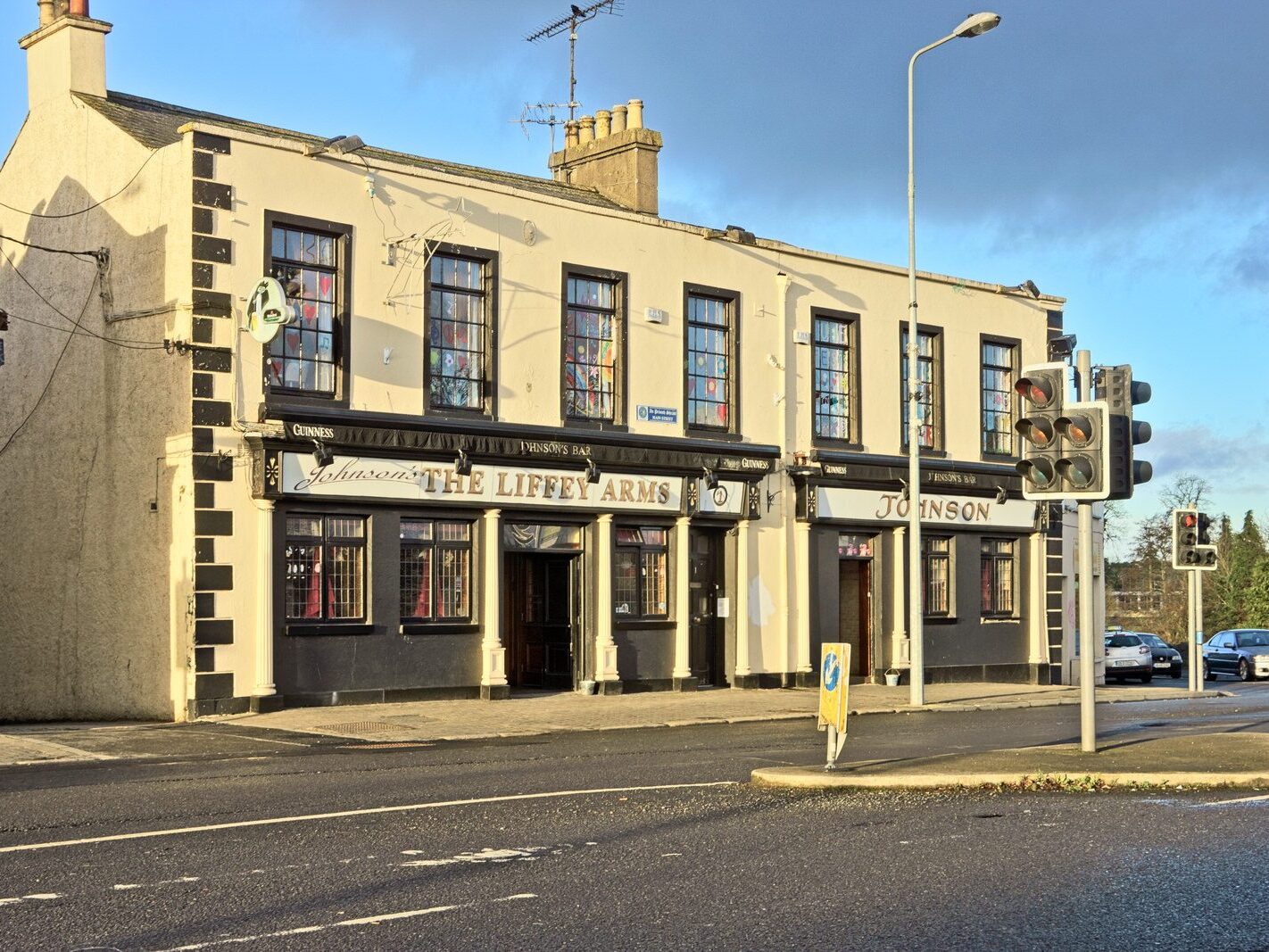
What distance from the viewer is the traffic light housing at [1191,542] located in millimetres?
29781

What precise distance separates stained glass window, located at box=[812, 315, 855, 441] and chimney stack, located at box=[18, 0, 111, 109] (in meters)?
13.0

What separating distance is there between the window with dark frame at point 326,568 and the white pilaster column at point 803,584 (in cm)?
890

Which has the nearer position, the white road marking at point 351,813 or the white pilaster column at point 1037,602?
the white road marking at point 351,813

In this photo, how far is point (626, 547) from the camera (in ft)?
84.5

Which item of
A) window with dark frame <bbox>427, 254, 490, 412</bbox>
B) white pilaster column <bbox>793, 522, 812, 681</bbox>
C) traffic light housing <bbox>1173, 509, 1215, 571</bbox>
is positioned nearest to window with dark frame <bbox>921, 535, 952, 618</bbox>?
white pilaster column <bbox>793, 522, 812, 681</bbox>

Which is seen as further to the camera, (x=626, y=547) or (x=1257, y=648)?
(x=1257, y=648)

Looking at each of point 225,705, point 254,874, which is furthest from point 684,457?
point 254,874

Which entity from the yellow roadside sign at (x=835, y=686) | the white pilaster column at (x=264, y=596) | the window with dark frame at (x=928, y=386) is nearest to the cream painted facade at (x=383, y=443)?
the white pilaster column at (x=264, y=596)

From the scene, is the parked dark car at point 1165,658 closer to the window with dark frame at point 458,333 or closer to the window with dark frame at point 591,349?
the window with dark frame at point 591,349

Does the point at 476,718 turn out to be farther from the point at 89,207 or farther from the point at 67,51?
the point at 67,51

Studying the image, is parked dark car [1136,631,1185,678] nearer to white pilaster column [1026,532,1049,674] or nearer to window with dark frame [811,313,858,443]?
white pilaster column [1026,532,1049,674]

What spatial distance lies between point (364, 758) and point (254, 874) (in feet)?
22.5

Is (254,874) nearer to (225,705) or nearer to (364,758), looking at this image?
(364,758)

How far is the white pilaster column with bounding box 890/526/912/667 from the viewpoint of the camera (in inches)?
1161
